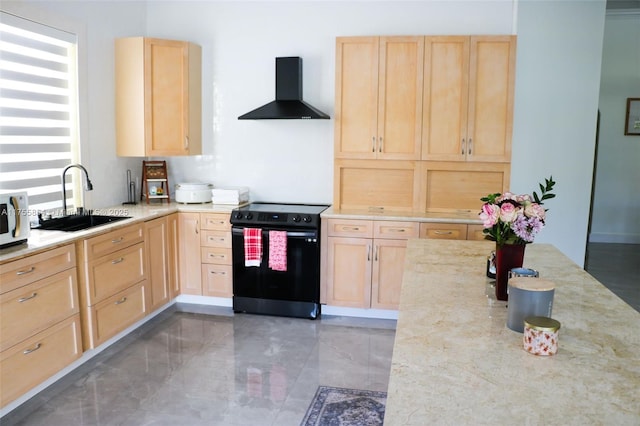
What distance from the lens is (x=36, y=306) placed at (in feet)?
9.26

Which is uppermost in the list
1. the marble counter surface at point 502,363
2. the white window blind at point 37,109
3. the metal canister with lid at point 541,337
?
the white window blind at point 37,109

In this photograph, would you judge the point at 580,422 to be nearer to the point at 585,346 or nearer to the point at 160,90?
the point at 585,346

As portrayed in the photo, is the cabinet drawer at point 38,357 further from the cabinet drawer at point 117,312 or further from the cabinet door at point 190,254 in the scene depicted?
the cabinet door at point 190,254

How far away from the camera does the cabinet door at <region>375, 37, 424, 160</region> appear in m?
4.11

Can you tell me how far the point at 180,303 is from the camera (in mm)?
4641

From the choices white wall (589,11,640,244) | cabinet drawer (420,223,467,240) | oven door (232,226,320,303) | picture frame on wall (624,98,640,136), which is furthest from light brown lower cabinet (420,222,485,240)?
picture frame on wall (624,98,640,136)

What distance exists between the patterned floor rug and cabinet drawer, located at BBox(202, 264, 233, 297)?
165cm

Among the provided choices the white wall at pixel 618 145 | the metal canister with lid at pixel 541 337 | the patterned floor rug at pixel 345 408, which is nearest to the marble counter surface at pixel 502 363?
the metal canister with lid at pixel 541 337

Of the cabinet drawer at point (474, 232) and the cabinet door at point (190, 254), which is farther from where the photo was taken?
the cabinet door at point (190, 254)

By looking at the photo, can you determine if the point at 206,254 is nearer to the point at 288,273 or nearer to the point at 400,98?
the point at 288,273

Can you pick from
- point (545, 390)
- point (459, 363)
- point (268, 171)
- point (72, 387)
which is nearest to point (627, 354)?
point (545, 390)

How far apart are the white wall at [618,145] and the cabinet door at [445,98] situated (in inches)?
166

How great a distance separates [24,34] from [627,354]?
377 cm

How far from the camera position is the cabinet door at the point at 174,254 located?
4367 mm
